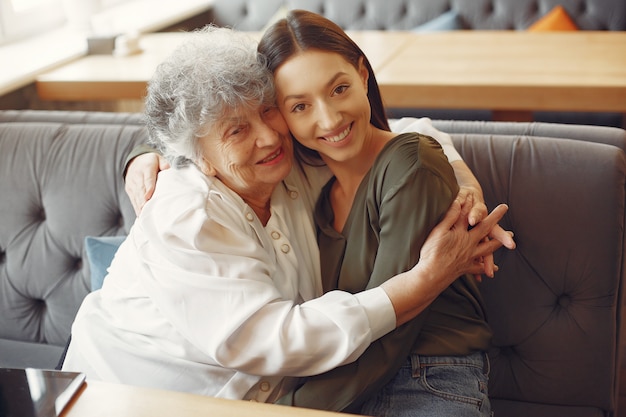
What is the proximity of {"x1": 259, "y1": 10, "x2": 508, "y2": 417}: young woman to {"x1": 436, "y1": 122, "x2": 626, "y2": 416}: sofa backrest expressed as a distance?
0.18m

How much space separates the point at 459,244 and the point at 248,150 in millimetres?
431

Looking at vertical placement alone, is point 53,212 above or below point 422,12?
above

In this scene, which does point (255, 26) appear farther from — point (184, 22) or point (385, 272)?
point (385, 272)

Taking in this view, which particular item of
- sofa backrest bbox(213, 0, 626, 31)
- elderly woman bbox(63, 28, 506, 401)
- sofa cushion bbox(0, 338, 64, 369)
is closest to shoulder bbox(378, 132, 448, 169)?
elderly woman bbox(63, 28, 506, 401)

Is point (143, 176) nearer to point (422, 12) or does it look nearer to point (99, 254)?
point (99, 254)

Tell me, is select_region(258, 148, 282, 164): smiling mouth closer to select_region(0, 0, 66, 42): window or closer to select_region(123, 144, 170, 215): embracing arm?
select_region(123, 144, 170, 215): embracing arm

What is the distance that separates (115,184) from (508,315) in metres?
0.99

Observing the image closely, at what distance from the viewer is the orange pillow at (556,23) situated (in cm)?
370

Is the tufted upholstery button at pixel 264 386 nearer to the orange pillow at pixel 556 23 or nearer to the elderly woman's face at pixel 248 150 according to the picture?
the elderly woman's face at pixel 248 150

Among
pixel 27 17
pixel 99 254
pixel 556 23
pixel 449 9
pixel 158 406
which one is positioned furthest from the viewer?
pixel 449 9

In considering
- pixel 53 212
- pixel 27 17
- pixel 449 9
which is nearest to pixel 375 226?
pixel 53 212

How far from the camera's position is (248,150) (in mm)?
1432

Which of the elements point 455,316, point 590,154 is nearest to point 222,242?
point 455,316

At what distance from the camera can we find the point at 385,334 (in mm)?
1357
